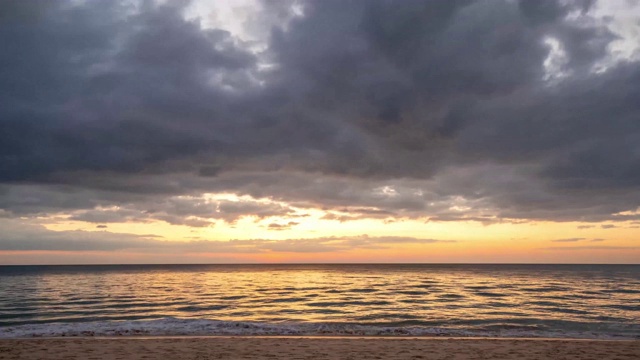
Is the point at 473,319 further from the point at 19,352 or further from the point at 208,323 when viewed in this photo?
the point at 19,352

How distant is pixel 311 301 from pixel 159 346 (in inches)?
1117

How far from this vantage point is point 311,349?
18.7m

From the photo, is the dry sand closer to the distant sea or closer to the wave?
the wave

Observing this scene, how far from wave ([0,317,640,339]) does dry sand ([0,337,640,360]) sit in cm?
422

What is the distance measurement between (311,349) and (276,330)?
8924 millimetres

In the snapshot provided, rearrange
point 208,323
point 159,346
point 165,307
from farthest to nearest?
point 165,307, point 208,323, point 159,346

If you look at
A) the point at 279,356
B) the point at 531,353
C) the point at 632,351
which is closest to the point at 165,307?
the point at 279,356

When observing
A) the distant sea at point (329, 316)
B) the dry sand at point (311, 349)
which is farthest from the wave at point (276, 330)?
the dry sand at point (311, 349)

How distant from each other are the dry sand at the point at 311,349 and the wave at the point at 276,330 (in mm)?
4219

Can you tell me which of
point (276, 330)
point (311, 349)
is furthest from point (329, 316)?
point (311, 349)

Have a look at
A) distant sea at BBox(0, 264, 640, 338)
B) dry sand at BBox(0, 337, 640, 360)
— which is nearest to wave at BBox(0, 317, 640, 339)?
distant sea at BBox(0, 264, 640, 338)

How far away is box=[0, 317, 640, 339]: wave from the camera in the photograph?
84.2 feet

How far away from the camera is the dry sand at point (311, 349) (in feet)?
56.5

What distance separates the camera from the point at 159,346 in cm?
Answer: 1956
